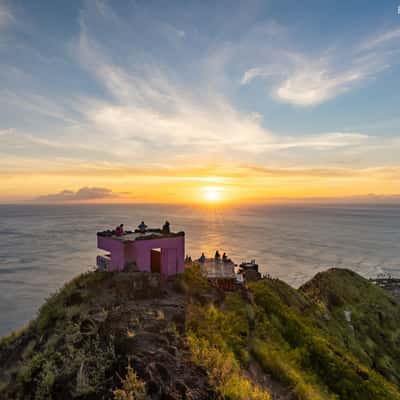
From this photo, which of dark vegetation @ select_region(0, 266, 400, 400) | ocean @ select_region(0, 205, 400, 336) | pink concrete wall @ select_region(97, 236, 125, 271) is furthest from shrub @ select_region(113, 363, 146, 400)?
ocean @ select_region(0, 205, 400, 336)

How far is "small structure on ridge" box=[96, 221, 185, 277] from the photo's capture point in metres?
22.1

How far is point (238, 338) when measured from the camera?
17.8m

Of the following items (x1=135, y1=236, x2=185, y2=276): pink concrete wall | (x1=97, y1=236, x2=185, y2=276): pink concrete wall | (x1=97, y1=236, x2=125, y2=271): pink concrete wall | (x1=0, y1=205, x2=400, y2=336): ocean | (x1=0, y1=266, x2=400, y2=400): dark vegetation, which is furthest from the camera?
(x1=0, y1=205, x2=400, y2=336): ocean

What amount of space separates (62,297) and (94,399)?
35.5 feet

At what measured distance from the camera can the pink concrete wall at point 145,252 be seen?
22.1 meters

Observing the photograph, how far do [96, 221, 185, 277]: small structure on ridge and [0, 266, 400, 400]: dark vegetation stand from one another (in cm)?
136

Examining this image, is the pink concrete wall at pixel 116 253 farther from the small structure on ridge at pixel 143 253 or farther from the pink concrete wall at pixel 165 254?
the pink concrete wall at pixel 165 254

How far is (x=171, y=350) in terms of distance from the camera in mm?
13305

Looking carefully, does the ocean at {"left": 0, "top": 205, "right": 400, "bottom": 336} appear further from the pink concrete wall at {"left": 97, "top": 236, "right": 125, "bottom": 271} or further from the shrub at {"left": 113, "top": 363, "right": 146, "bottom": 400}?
the shrub at {"left": 113, "top": 363, "right": 146, "bottom": 400}

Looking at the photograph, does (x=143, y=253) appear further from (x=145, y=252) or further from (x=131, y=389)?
(x=131, y=389)

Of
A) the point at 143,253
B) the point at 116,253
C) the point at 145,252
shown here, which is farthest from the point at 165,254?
the point at 116,253

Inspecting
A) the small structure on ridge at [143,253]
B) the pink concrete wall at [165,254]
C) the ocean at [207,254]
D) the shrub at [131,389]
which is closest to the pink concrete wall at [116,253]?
the small structure on ridge at [143,253]

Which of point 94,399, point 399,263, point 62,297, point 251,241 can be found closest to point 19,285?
point 62,297

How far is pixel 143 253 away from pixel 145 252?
188 millimetres
